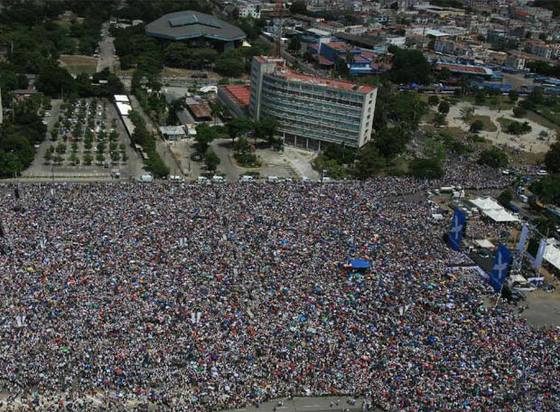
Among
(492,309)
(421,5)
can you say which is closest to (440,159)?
(492,309)

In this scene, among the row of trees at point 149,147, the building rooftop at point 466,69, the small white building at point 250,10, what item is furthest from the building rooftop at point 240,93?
the small white building at point 250,10

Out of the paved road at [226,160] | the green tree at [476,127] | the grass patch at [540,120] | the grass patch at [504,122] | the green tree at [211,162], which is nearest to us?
A: the green tree at [211,162]

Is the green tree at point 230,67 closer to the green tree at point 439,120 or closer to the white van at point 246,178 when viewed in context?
the green tree at point 439,120

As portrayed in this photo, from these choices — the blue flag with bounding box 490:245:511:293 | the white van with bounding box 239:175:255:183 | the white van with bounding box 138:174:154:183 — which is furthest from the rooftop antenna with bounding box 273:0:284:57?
the blue flag with bounding box 490:245:511:293

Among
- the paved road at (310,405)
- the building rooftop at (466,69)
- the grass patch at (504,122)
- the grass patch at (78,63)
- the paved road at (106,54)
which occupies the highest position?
the paved road at (310,405)

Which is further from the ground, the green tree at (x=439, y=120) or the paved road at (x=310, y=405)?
the paved road at (x=310, y=405)

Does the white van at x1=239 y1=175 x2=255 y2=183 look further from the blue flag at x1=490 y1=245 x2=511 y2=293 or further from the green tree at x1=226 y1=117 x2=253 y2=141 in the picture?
the blue flag at x1=490 y1=245 x2=511 y2=293

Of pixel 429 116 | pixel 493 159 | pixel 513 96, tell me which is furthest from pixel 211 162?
pixel 513 96
